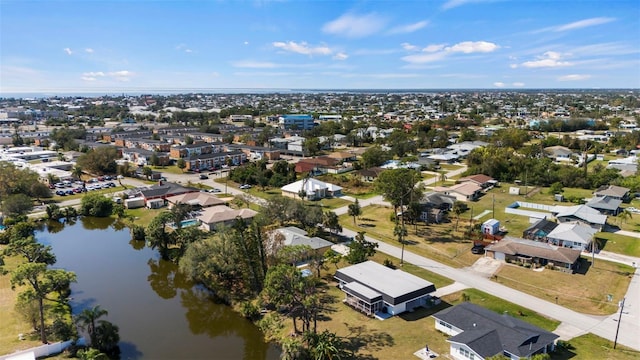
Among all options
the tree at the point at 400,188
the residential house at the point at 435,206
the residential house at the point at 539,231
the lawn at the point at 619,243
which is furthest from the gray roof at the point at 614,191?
the tree at the point at 400,188

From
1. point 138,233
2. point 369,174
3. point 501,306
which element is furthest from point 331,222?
point 369,174

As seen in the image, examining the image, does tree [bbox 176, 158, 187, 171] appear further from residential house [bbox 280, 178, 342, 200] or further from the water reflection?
the water reflection

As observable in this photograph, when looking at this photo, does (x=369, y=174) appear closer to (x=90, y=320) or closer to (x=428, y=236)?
(x=428, y=236)

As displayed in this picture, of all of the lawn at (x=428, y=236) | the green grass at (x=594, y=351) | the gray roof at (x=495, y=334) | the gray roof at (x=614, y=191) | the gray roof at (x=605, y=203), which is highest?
the gray roof at (x=614, y=191)

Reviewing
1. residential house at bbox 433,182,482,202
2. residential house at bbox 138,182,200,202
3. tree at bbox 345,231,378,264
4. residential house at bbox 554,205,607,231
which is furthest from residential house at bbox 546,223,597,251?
residential house at bbox 138,182,200,202

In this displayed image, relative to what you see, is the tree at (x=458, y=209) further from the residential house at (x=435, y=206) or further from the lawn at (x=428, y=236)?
the residential house at (x=435, y=206)

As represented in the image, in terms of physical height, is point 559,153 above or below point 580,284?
above
